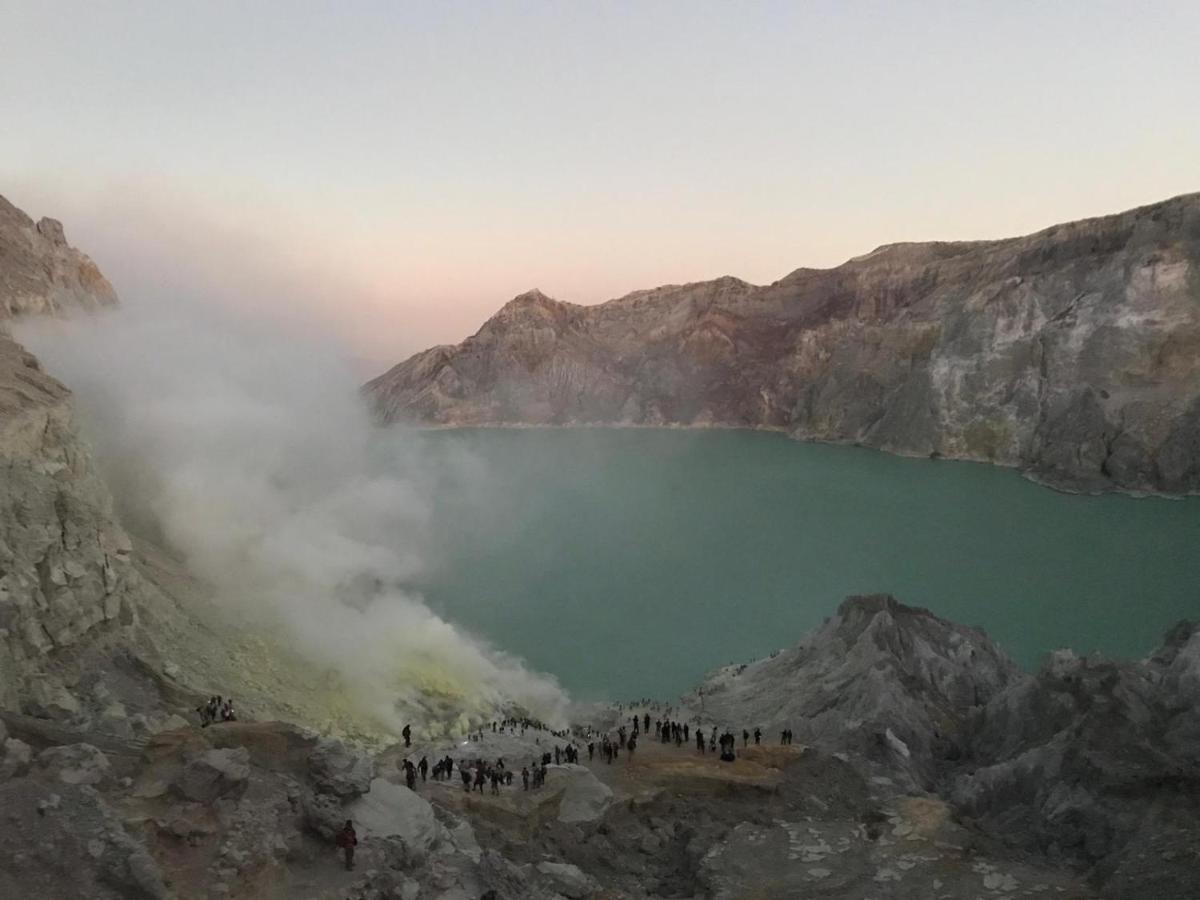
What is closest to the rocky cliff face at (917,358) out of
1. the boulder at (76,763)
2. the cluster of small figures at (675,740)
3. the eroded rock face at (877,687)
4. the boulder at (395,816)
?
the eroded rock face at (877,687)

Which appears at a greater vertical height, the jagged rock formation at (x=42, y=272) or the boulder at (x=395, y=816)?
the jagged rock formation at (x=42, y=272)

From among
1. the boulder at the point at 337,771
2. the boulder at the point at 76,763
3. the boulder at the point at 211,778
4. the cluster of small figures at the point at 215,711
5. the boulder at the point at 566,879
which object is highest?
the boulder at the point at 76,763

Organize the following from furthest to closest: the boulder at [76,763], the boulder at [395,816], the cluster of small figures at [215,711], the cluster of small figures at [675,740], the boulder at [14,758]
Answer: the cluster of small figures at [675,740]
the cluster of small figures at [215,711]
the boulder at [395,816]
the boulder at [76,763]
the boulder at [14,758]

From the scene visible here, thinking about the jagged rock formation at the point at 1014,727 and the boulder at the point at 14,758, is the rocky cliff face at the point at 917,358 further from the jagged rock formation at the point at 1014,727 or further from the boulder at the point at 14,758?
the boulder at the point at 14,758

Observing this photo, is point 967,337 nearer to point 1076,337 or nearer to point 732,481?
point 1076,337

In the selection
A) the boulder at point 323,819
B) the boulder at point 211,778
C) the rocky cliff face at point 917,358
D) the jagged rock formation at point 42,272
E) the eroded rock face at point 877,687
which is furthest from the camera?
the rocky cliff face at point 917,358

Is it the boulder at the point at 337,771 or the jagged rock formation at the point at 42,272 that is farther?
the jagged rock formation at the point at 42,272

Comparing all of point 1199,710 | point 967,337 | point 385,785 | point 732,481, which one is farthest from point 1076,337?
point 385,785
